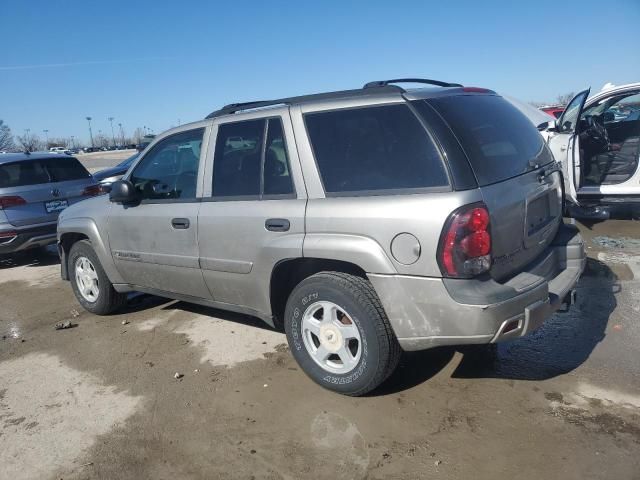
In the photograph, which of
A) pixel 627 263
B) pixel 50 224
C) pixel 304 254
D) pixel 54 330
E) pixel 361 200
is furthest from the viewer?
pixel 50 224

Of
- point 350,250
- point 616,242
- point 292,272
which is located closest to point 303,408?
point 292,272

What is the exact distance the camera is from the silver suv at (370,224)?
281 cm

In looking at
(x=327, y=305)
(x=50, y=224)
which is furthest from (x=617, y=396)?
(x=50, y=224)

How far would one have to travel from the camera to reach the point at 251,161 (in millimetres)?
3711

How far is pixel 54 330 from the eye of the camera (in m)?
5.09

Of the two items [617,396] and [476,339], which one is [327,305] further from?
[617,396]

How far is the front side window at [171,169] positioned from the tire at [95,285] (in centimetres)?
106

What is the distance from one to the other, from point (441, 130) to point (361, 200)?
608 millimetres

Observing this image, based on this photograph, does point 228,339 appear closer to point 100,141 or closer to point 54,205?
point 54,205

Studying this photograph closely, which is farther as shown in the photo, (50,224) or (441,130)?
(50,224)

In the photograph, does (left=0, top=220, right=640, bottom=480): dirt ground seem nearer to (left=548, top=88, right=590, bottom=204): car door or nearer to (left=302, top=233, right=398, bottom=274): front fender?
(left=302, top=233, right=398, bottom=274): front fender

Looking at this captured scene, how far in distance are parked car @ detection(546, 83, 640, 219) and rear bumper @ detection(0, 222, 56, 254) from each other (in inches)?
301

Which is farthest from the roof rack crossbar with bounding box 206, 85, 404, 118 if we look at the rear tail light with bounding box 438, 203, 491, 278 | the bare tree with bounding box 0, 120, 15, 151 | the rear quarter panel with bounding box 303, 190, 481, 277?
the bare tree with bounding box 0, 120, 15, 151

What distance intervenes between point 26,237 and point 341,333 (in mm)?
6054
